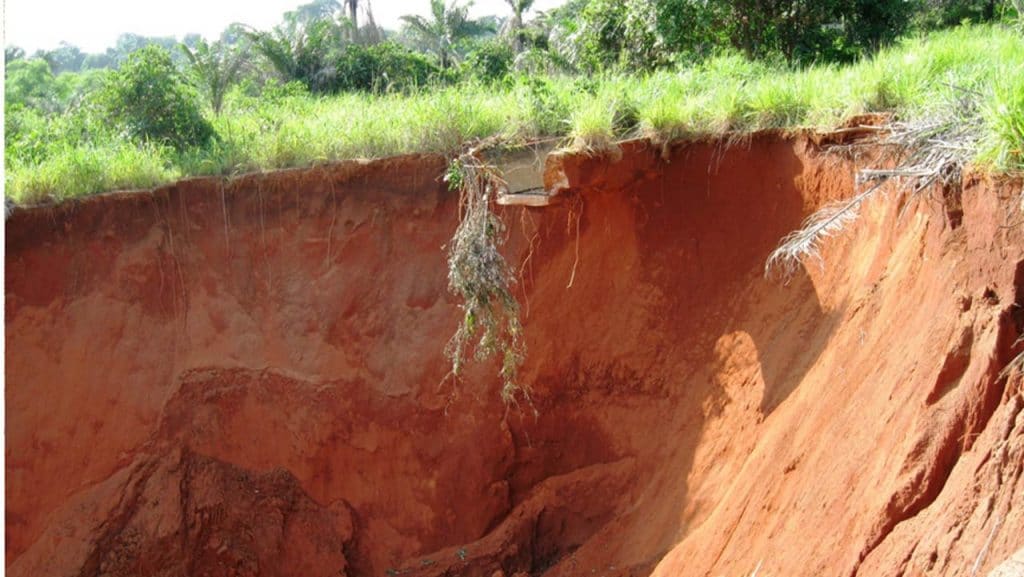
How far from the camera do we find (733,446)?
7.64 metres

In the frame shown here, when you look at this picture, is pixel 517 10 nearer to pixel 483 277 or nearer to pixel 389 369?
pixel 389 369

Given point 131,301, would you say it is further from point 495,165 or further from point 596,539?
point 596,539

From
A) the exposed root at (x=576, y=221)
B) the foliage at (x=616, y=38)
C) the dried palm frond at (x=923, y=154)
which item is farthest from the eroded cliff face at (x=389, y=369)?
the foliage at (x=616, y=38)

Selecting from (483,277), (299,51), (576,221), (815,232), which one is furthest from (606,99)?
(299,51)

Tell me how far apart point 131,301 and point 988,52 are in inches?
287

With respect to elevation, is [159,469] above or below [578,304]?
below

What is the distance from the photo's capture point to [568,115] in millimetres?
9094

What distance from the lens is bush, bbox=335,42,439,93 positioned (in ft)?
58.7

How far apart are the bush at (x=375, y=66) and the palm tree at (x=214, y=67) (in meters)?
1.80

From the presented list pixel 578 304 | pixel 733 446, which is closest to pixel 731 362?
pixel 733 446

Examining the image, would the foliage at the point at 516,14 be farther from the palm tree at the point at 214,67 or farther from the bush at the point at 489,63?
the palm tree at the point at 214,67

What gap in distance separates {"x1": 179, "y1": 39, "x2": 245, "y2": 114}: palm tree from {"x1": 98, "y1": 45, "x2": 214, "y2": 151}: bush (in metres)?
5.85

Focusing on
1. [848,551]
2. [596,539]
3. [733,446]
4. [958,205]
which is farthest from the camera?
[596,539]

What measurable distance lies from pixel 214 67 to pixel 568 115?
10753 millimetres
